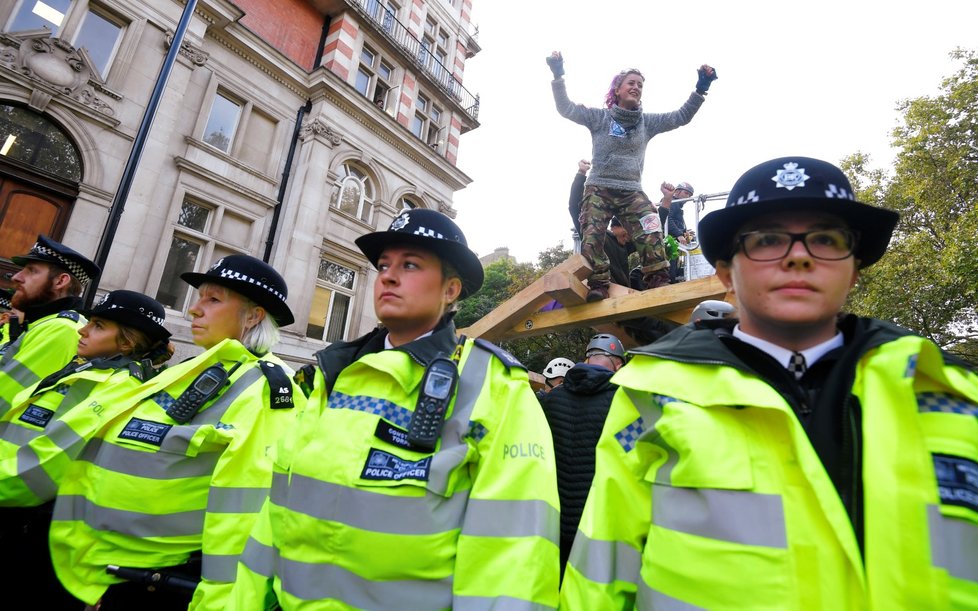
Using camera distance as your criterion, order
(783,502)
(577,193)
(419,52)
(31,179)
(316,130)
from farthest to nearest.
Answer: (419,52) < (316,130) < (31,179) < (577,193) < (783,502)

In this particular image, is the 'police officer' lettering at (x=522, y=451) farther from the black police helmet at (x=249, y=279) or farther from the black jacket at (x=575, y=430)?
the black police helmet at (x=249, y=279)

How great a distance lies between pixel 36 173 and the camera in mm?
9258

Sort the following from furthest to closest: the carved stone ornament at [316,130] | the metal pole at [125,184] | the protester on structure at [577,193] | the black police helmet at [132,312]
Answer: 1. the carved stone ornament at [316,130]
2. the metal pole at [125,184]
3. the protester on structure at [577,193]
4. the black police helmet at [132,312]

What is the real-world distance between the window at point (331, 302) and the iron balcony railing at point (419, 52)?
9.24 meters

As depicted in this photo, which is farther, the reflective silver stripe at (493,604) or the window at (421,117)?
the window at (421,117)

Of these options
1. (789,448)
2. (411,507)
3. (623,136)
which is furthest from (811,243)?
(623,136)

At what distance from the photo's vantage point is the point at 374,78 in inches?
665

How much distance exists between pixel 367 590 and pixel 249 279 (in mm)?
1896

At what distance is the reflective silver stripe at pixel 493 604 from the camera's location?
122cm

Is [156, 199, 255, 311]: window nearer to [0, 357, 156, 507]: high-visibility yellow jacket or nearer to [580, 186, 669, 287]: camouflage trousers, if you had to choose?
[0, 357, 156, 507]: high-visibility yellow jacket

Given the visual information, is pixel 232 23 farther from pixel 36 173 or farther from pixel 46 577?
pixel 46 577

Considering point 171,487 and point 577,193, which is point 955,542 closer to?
point 171,487

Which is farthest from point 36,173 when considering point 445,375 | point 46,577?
point 445,375

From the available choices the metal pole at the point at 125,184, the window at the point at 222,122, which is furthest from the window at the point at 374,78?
the metal pole at the point at 125,184
